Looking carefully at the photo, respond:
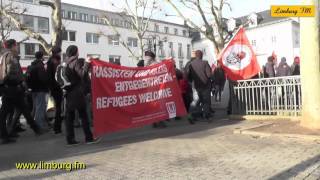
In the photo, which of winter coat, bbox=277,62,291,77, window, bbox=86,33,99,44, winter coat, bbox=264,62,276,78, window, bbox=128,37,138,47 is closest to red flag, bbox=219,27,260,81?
winter coat, bbox=264,62,276,78

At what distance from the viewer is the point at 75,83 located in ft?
29.1

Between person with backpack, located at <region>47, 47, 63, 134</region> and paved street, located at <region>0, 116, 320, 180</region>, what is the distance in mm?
436

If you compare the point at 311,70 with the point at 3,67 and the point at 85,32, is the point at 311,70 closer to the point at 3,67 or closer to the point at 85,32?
the point at 3,67

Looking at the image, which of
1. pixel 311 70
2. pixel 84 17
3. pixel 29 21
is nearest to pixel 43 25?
pixel 29 21

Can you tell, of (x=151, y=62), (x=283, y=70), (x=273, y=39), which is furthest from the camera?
(x=273, y=39)

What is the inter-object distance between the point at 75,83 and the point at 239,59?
570 cm

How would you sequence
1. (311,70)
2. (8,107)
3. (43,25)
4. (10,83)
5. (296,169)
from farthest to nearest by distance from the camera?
1. (43,25)
2. (311,70)
3. (8,107)
4. (10,83)
5. (296,169)

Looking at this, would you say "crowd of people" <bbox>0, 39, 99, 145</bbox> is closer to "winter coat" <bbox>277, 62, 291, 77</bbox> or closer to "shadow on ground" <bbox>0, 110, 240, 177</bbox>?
"shadow on ground" <bbox>0, 110, 240, 177</bbox>

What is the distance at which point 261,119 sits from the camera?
40.3 feet

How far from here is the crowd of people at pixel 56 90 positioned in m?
8.90

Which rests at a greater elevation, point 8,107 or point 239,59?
point 239,59

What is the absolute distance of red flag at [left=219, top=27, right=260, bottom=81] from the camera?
1298 cm

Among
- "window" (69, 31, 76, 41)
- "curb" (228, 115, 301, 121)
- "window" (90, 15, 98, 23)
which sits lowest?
"curb" (228, 115, 301, 121)

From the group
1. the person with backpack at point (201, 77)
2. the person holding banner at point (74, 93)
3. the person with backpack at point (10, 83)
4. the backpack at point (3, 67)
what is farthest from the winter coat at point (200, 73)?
the backpack at point (3, 67)
